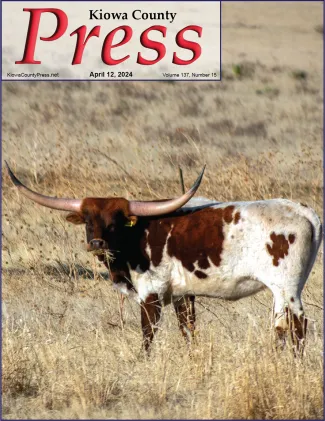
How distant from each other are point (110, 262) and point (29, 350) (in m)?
1.00

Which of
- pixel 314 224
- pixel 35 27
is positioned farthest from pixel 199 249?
pixel 35 27

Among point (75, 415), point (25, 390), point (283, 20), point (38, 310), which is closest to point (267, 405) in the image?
point (75, 415)

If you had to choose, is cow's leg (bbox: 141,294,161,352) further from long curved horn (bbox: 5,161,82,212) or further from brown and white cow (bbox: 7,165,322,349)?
long curved horn (bbox: 5,161,82,212)

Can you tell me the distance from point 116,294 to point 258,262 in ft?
7.40

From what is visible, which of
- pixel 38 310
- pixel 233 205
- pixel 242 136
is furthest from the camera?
pixel 242 136

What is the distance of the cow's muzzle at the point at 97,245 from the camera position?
8.08 meters

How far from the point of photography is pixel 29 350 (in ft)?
25.8

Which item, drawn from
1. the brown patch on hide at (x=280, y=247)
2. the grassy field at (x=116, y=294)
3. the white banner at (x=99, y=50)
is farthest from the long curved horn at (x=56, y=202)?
the white banner at (x=99, y=50)

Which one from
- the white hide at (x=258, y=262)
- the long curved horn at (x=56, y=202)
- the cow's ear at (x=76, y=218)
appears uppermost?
the long curved horn at (x=56, y=202)

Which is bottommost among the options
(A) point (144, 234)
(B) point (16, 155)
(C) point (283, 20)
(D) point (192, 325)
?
(D) point (192, 325)

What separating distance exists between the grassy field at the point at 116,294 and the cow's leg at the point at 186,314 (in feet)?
0.35

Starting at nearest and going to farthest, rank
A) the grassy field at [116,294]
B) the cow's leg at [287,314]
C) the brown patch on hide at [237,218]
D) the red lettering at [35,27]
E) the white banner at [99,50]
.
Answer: the grassy field at [116,294]
the cow's leg at [287,314]
the brown patch on hide at [237,218]
the red lettering at [35,27]
the white banner at [99,50]

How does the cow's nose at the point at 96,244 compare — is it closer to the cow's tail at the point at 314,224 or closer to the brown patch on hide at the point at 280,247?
the brown patch on hide at the point at 280,247

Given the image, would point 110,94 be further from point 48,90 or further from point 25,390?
point 25,390
